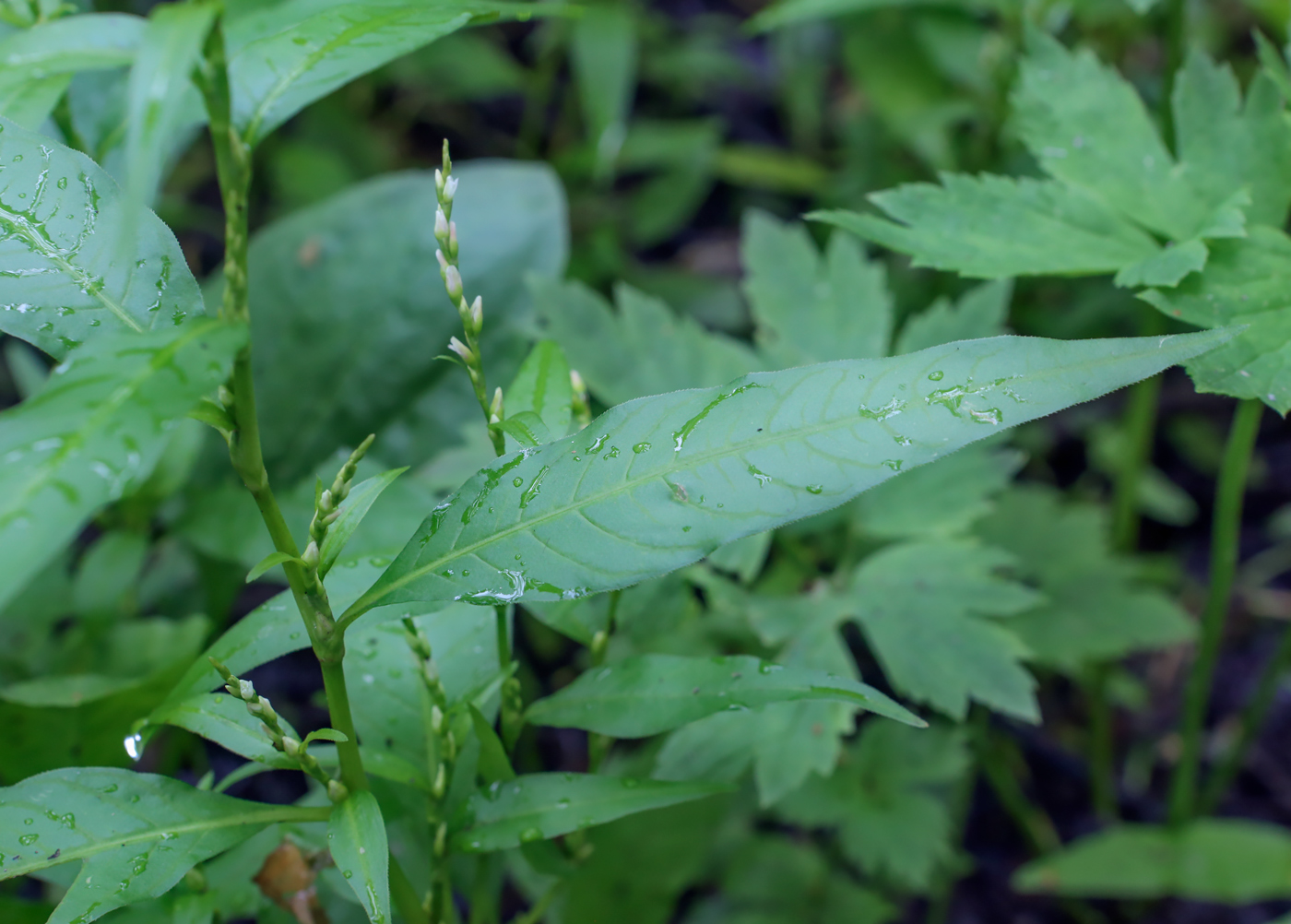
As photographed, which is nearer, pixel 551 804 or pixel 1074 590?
pixel 551 804

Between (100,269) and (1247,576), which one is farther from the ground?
(100,269)

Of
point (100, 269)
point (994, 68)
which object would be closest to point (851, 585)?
point (100, 269)

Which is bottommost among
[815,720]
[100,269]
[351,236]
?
[815,720]

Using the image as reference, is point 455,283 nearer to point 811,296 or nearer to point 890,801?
point 811,296

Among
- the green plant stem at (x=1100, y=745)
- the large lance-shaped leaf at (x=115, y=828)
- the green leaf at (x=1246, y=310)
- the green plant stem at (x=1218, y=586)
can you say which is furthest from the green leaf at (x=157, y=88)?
the green plant stem at (x=1100, y=745)

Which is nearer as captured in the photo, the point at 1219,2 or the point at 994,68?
the point at 994,68

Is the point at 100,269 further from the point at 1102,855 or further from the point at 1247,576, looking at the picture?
the point at 1247,576

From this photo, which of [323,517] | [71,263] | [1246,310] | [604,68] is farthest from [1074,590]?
[604,68]
